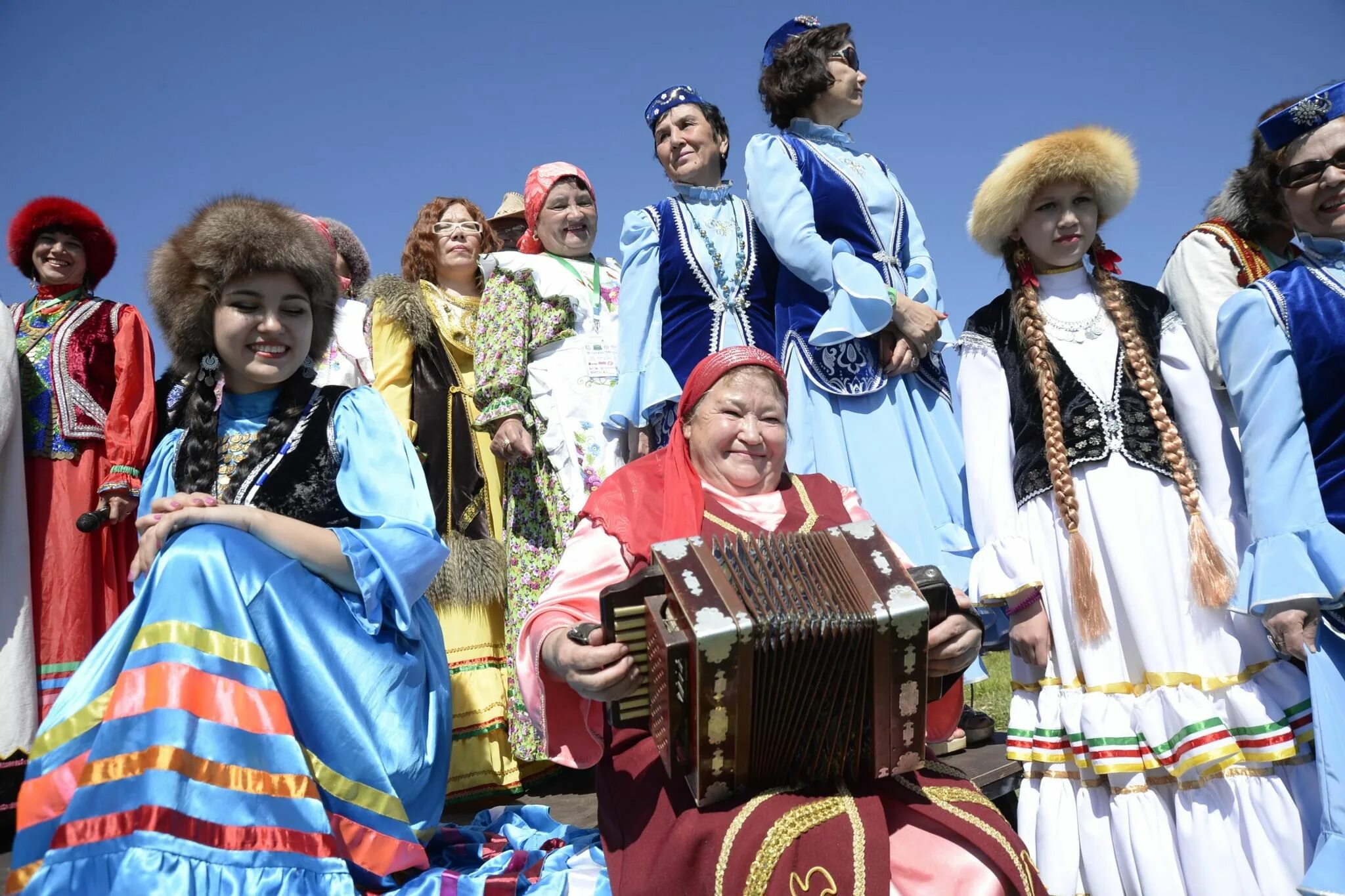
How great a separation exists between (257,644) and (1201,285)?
3.51 m

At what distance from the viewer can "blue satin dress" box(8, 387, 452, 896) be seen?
7.64ft

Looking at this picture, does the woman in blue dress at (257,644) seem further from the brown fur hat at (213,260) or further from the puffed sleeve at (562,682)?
the puffed sleeve at (562,682)

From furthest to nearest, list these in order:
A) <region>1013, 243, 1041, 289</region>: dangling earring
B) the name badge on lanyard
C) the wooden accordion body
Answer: the name badge on lanyard
<region>1013, 243, 1041, 289</region>: dangling earring
the wooden accordion body

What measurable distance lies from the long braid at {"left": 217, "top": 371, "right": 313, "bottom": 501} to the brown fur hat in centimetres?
27

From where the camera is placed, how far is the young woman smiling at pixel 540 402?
163 inches

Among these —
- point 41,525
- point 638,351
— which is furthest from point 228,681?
point 41,525

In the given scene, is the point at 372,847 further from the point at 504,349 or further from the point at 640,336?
the point at 504,349

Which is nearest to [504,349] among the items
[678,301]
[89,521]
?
[678,301]

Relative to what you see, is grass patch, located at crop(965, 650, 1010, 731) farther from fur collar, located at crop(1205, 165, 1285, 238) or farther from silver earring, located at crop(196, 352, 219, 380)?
silver earring, located at crop(196, 352, 219, 380)

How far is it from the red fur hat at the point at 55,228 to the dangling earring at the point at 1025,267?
4.35m

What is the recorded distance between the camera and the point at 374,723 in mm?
2756

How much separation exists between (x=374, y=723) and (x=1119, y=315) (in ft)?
8.81

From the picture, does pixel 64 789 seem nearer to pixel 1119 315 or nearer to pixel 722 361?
pixel 722 361


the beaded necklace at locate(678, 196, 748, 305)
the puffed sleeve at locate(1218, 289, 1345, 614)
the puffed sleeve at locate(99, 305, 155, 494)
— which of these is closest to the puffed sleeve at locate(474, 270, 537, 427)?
the beaded necklace at locate(678, 196, 748, 305)
